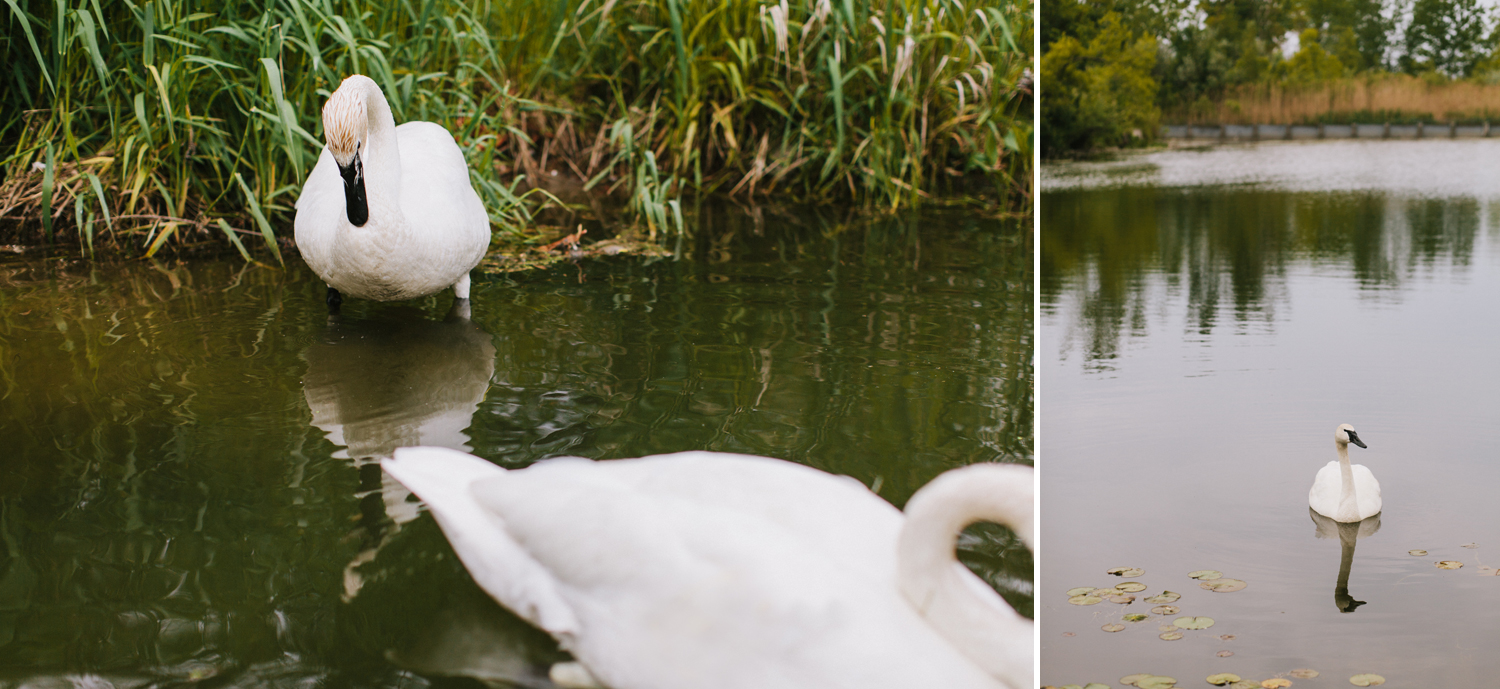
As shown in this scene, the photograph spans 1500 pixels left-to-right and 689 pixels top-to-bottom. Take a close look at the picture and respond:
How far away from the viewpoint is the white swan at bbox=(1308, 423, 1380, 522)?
312 cm

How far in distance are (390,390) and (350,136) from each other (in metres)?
0.52

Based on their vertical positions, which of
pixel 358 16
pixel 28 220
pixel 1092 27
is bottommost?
pixel 28 220

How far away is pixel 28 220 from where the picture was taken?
Answer: 132 inches

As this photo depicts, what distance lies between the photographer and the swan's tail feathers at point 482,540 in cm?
126

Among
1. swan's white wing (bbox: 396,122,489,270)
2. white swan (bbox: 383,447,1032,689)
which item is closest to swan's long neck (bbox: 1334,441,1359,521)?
white swan (bbox: 383,447,1032,689)

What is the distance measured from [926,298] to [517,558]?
1.84 meters

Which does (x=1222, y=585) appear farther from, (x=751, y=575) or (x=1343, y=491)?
(x=751, y=575)

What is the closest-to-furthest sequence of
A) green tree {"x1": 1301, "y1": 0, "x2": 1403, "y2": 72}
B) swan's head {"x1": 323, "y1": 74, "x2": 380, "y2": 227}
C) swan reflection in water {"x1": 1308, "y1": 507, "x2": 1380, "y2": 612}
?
swan's head {"x1": 323, "y1": 74, "x2": 380, "y2": 227} → green tree {"x1": 1301, "y1": 0, "x2": 1403, "y2": 72} → swan reflection in water {"x1": 1308, "y1": 507, "x2": 1380, "y2": 612}

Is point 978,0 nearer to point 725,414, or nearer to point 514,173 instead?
point 514,173

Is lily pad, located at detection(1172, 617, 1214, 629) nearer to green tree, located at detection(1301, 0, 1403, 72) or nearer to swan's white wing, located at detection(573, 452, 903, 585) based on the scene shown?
swan's white wing, located at detection(573, 452, 903, 585)

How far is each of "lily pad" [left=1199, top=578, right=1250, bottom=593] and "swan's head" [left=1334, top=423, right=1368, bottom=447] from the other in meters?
0.85

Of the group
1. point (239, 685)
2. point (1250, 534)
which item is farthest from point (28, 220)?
point (1250, 534)

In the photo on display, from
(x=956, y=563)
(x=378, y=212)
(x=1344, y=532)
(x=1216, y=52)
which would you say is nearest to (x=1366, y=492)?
(x=1344, y=532)

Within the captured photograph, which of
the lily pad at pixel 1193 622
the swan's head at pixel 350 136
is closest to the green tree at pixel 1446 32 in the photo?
the lily pad at pixel 1193 622
